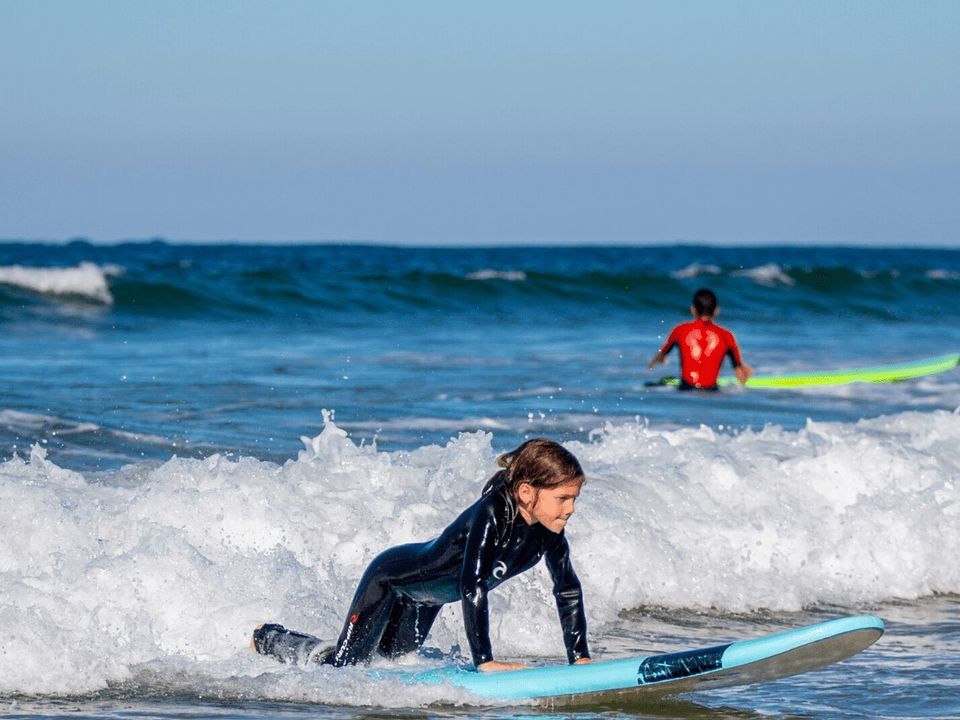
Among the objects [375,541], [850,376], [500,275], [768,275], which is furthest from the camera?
[768,275]

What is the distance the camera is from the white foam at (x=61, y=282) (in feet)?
76.6

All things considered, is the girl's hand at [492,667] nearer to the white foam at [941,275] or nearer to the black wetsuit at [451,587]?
the black wetsuit at [451,587]

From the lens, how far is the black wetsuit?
4.89m

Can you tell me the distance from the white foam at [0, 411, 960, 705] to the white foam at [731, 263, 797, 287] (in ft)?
85.3

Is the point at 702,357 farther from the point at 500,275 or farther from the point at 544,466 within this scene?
the point at 500,275

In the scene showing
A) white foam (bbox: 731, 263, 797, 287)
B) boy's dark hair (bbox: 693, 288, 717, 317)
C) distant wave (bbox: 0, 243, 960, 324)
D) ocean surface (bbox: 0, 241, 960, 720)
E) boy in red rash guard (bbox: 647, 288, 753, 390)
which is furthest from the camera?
white foam (bbox: 731, 263, 797, 287)

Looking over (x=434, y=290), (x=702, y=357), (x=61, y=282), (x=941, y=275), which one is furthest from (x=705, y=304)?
(x=941, y=275)

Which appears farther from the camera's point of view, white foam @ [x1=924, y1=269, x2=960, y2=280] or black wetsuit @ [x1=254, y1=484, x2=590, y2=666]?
white foam @ [x1=924, y1=269, x2=960, y2=280]

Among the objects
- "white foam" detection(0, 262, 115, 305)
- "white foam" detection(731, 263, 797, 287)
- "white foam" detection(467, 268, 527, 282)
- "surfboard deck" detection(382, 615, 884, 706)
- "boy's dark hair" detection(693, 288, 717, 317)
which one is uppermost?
"white foam" detection(731, 263, 797, 287)

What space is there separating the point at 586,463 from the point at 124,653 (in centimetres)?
353

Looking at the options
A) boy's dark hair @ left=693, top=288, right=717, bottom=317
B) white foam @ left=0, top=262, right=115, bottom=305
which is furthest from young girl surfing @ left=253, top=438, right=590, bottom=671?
white foam @ left=0, top=262, right=115, bottom=305

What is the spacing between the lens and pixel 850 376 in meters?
15.6

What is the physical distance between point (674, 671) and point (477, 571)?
28.9 inches

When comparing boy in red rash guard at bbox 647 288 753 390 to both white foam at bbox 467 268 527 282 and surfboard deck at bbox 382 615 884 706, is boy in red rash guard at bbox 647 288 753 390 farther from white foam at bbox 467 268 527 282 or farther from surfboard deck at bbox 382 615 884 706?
white foam at bbox 467 268 527 282
